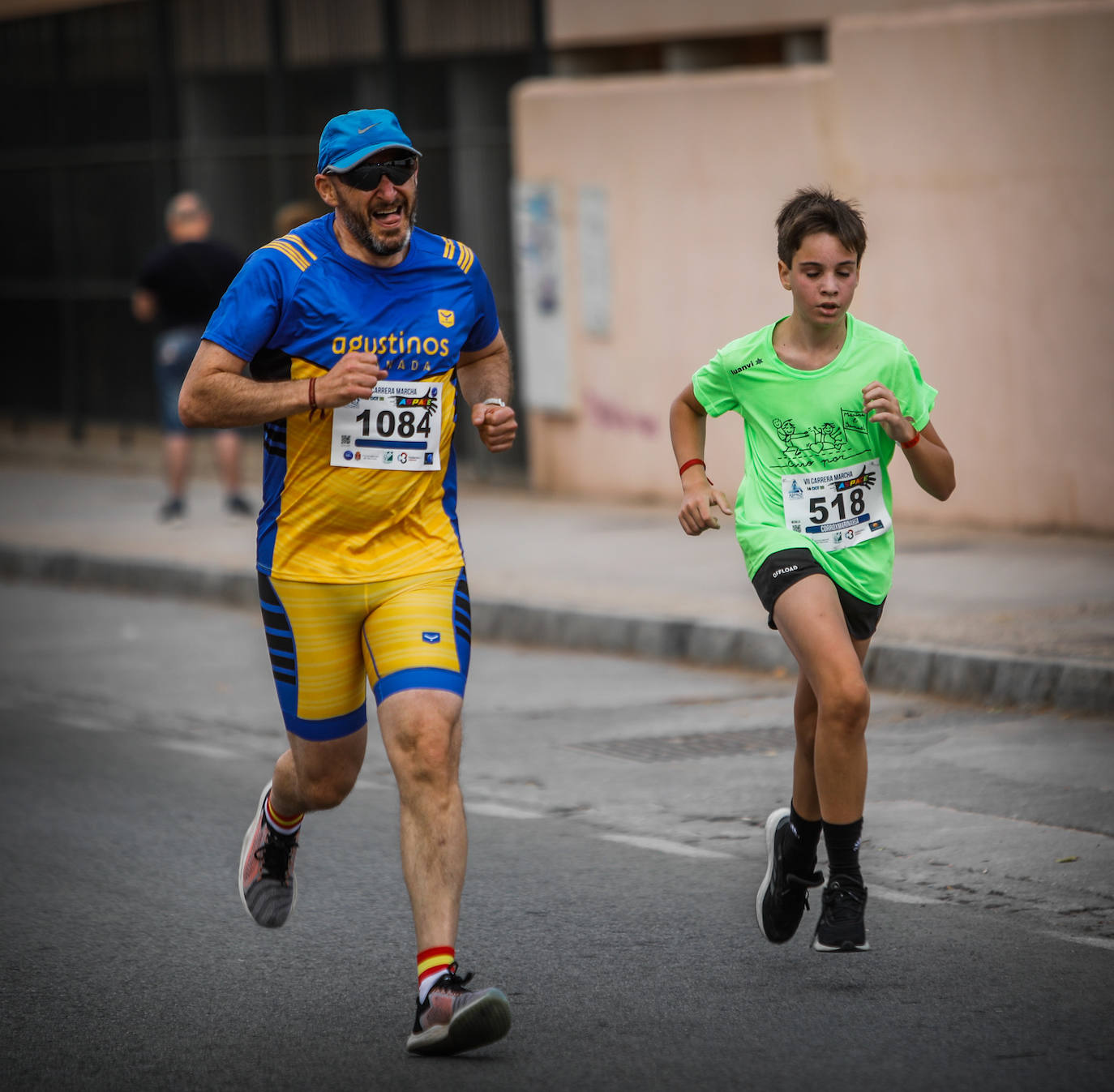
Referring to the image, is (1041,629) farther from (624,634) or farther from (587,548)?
(587,548)

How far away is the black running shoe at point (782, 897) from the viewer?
5410 mm

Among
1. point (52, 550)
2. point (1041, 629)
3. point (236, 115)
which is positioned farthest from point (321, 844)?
point (236, 115)

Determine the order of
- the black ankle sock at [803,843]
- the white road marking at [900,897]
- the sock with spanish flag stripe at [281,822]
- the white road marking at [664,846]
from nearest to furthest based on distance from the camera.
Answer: the black ankle sock at [803,843] → the sock with spanish flag stripe at [281,822] → the white road marking at [900,897] → the white road marking at [664,846]

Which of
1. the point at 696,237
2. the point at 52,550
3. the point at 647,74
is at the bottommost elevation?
the point at 52,550

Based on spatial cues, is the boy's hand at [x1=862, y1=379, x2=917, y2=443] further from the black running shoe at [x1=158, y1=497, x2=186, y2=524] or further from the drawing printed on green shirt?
the black running shoe at [x1=158, y1=497, x2=186, y2=524]

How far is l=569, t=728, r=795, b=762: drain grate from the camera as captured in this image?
8.06 meters

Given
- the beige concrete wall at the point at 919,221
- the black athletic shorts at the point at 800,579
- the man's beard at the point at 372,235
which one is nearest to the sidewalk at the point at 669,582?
the beige concrete wall at the point at 919,221

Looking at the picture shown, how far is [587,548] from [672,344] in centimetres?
220

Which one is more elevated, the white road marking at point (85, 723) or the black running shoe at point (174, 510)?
the white road marking at point (85, 723)

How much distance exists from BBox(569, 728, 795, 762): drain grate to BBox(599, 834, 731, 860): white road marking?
3.87ft

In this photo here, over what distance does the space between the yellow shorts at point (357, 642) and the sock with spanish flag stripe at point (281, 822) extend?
0.38 metres

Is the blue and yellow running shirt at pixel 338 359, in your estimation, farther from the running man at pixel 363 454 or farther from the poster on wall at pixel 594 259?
the poster on wall at pixel 594 259

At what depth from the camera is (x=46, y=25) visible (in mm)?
21234

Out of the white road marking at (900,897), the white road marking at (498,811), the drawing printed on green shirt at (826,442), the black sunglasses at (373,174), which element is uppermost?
the black sunglasses at (373,174)
